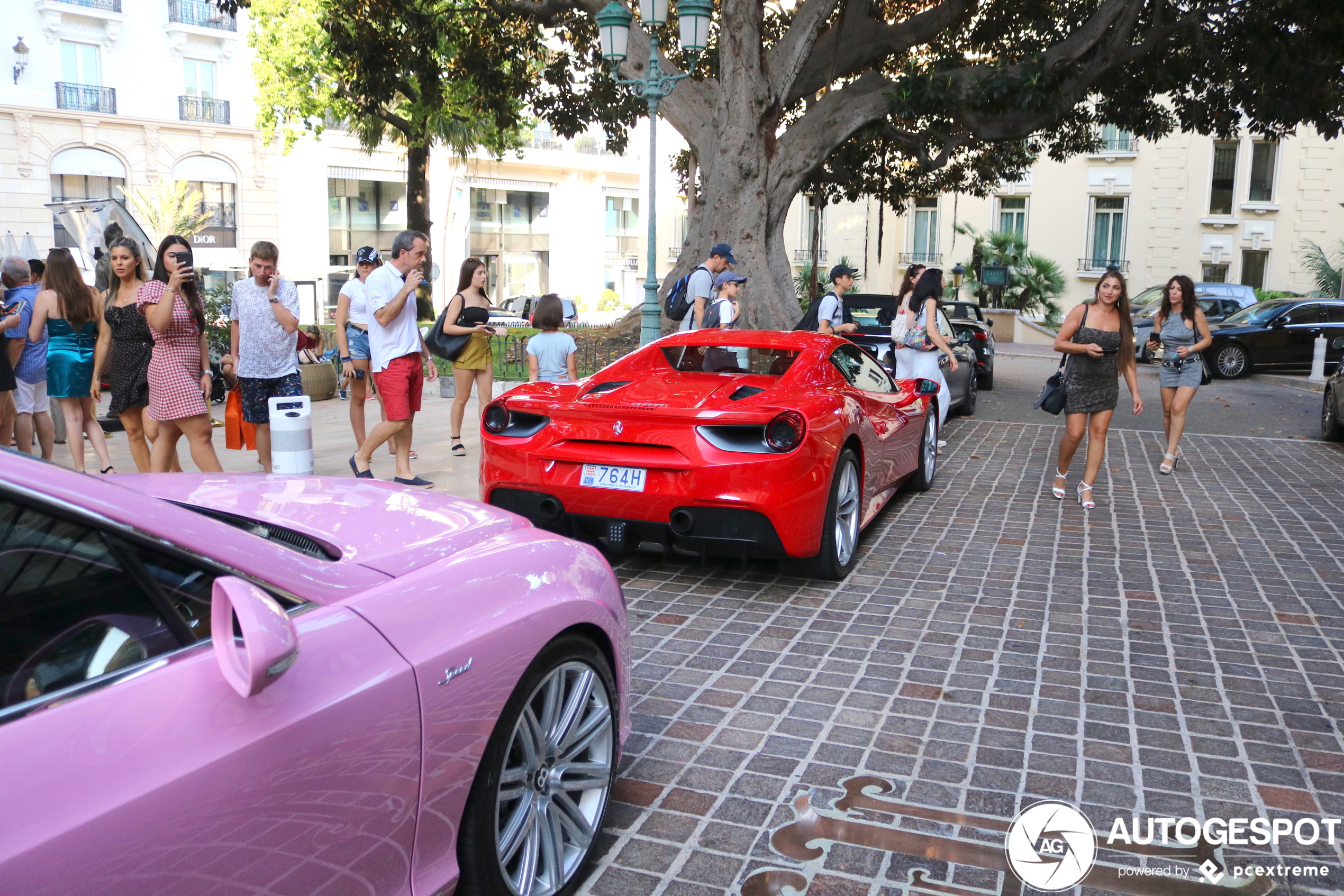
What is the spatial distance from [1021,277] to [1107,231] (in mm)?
4375

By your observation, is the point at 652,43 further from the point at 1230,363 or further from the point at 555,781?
the point at 1230,363

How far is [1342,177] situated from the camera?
110ft

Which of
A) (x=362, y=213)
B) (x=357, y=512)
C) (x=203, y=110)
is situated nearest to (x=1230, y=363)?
(x=357, y=512)

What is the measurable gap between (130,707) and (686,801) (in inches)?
82.5

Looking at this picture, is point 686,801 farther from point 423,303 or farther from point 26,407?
point 423,303

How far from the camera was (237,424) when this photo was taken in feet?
24.0

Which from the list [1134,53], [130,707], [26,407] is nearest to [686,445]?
[130,707]

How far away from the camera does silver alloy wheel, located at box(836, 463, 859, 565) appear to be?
608cm

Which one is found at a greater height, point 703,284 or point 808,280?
point 703,284

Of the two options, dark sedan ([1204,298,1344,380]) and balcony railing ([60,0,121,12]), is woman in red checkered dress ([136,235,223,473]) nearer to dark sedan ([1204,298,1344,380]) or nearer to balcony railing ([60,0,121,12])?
dark sedan ([1204,298,1344,380])

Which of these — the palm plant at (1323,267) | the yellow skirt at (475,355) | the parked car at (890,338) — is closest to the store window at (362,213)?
the parked car at (890,338)

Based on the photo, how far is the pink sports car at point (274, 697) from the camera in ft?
5.67

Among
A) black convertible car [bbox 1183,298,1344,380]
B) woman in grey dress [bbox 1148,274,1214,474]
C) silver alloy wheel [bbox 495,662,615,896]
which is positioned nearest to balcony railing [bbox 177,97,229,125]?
black convertible car [bbox 1183,298,1344,380]

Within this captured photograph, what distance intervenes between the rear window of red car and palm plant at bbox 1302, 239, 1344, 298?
86.4 feet
